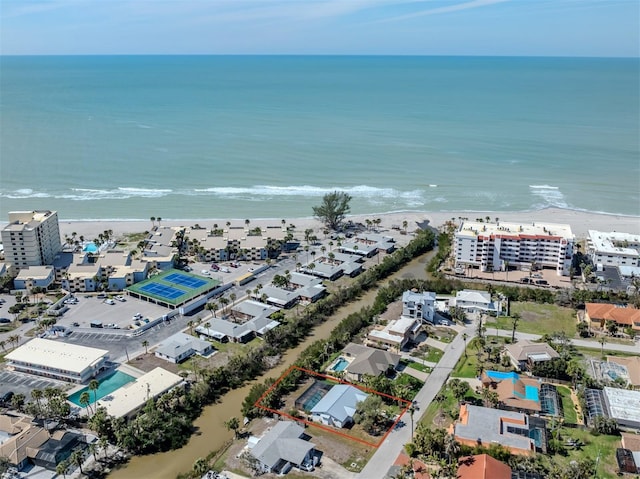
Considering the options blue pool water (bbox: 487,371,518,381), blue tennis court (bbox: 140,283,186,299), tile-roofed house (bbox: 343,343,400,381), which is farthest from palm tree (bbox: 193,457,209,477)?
blue tennis court (bbox: 140,283,186,299)

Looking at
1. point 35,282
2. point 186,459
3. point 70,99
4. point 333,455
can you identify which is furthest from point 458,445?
point 70,99

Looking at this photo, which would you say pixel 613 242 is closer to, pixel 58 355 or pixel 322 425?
pixel 322 425

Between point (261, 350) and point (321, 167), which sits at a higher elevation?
point (321, 167)

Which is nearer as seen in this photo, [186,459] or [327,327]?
[186,459]

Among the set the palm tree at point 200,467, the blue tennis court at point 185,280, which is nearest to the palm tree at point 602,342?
the palm tree at point 200,467

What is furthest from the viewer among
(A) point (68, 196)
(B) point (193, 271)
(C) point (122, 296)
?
(A) point (68, 196)

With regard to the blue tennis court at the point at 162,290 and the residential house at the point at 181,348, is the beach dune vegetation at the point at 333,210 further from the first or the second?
the residential house at the point at 181,348

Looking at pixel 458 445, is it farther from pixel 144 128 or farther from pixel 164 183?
pixel 144 128

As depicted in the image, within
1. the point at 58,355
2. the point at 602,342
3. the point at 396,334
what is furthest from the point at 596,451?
the point at 58,355
